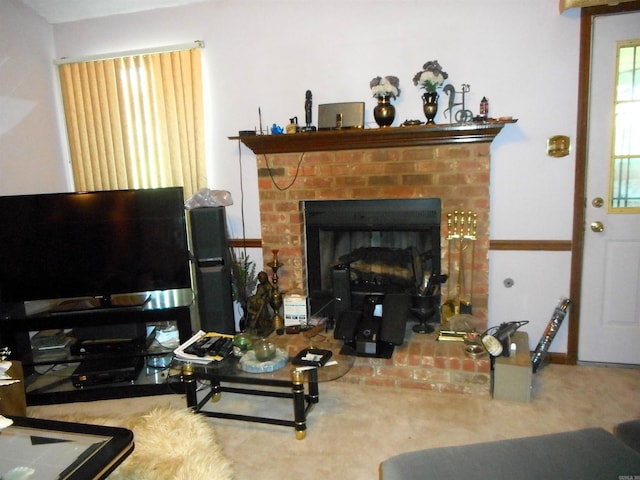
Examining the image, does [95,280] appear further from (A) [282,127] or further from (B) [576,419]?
(B) [576,419]

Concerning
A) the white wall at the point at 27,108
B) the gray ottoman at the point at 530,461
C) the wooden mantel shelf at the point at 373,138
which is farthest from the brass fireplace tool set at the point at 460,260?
the white wall at the point at 27,108

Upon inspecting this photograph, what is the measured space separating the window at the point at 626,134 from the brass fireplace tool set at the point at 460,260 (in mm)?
863

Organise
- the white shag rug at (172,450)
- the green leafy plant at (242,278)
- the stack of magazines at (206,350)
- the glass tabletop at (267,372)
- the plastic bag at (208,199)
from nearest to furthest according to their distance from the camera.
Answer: the white shag rug at (172,450)
the glass tabletop at (267,372)
the stack of magazines at (206,350)
the plastic bag at (208,199)
the green leafy plant at (242,278)

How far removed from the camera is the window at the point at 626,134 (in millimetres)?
2541

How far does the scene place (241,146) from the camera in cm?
317

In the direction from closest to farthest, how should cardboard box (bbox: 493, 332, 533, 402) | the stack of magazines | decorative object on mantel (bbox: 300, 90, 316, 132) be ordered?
1. the stack of magazines
2. cardboard box (bbox: 493, 332, 533, 402)
3. decorative object on mantel (bbox: 300, 90, 316, 132)

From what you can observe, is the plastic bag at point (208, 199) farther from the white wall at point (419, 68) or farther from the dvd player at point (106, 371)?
the dvd player at point (106, 371)

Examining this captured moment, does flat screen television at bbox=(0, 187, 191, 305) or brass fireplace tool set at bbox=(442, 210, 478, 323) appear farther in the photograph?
brass fireplace tool set at bbox=(442, 210, 478, 323)

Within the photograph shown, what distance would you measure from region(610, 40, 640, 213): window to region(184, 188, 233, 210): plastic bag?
2.48m

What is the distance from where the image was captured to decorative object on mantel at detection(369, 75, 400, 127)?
268 cm

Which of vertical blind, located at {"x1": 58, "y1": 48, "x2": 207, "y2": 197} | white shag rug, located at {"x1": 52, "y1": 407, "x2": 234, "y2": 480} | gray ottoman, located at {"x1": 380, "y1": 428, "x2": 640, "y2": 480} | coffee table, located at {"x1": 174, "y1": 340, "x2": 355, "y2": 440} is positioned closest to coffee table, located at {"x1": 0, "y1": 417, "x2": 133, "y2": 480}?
white shag rug, located at {"x1": 52, "y1": 407, "x2": 234, "y2": 480}

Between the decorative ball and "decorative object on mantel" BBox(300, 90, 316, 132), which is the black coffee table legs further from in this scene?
"decorative object on mantel" BBox(300, 90, 316, 132)

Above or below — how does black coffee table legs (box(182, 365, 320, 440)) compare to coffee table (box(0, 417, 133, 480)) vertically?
below

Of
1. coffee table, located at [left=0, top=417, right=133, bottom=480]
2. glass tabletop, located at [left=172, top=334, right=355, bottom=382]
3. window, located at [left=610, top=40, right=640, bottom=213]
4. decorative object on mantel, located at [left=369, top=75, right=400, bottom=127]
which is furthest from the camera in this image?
decorative object on mantel, located at [left=369, top=75, right=400, bottom=127]
